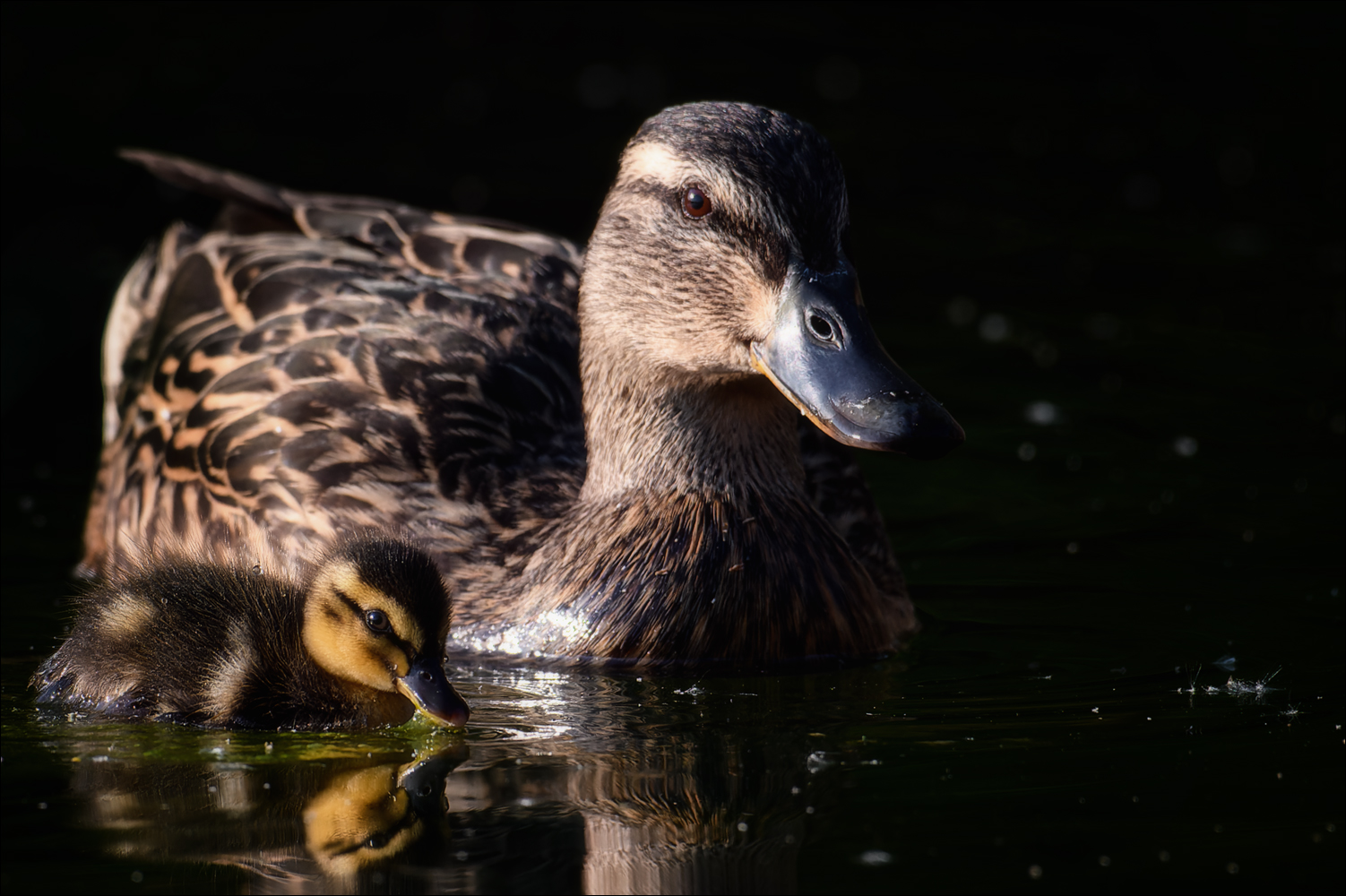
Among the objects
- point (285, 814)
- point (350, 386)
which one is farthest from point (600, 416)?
point (285, 814)

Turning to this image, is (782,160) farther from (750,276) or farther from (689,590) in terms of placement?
(689,590)

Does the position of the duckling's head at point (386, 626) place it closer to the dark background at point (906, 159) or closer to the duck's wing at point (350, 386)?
the duck's wing at point (350, 386)

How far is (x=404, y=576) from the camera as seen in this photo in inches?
Result: 180

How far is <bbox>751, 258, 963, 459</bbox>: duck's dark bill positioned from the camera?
183 inches

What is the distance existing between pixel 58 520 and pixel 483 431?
6.07 feet

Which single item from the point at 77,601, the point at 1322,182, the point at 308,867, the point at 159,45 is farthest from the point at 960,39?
the point at 308,867

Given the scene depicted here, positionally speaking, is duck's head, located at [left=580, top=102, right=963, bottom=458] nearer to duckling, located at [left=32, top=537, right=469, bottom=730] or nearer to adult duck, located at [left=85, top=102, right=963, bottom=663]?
adult duck, located at [left=85, top=102, right=963, bottom=663]

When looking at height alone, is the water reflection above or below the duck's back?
below

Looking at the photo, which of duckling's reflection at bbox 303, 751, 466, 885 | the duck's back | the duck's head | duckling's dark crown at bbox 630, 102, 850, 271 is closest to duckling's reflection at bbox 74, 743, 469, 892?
duckling's reflection at bbox 303, 751, 466, 885

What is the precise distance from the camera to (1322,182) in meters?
10.9

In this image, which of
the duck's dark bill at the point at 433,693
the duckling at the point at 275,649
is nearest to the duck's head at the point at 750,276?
the duckling at the point at 275,649

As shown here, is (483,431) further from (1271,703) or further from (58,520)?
(1271,703)

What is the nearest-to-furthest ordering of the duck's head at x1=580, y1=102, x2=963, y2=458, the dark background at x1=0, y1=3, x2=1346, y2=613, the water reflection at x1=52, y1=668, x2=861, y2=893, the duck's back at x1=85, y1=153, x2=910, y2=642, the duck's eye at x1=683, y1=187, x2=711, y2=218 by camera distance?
the water reflection at x1=52, y1=668, x2=861, y2=893 < the duck's head at x1=580, y1=102, x2=963, y2=458 < the duck's eye at x1=683, y1=187, x2=711, y2=218 < the duck's back at x1=85, y1=153, x2=910, y2=642 < the dark background at x1=0, y1=3, x2=1346, y2=613

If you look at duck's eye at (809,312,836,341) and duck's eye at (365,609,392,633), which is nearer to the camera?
duck's eye at (365,609,392,633)
